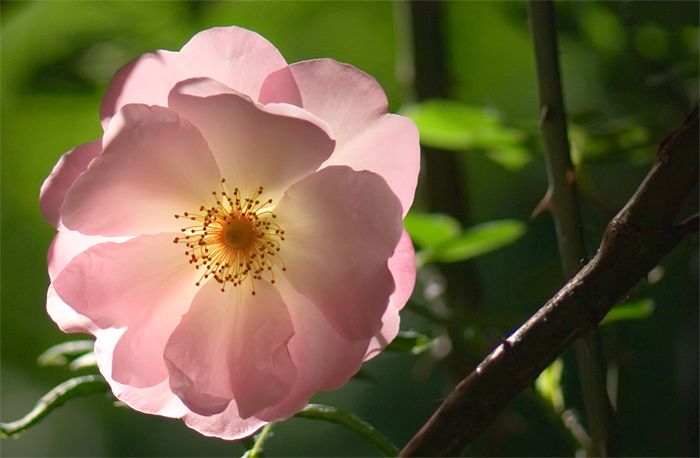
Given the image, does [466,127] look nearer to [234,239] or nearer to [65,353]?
[234,239]

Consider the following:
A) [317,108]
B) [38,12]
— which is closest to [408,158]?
[317,108]

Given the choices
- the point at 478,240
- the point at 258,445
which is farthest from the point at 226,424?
the point at 478,240

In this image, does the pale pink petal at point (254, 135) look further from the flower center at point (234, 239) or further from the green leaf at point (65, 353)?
the green leaf at point (65, 353)

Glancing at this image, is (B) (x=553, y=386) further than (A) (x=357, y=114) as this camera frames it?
Yes

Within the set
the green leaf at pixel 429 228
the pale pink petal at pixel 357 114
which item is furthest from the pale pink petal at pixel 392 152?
the green leaf at pixel 429 228

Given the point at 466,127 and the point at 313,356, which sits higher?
the point at 466,127

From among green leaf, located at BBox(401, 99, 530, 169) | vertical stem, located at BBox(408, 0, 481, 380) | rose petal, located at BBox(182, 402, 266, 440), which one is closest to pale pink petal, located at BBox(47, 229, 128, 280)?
rose petal, located at BBox(182, 402, 266, 440)

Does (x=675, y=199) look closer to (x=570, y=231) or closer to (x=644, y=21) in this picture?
(x=570, y=231)
